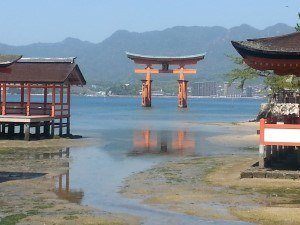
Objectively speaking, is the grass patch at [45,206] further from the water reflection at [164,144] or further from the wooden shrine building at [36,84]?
the wooden shrine building at [36,84]

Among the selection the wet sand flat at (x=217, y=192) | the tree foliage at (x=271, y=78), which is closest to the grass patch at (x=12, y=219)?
the wet sand flat at (x=217, y=192)

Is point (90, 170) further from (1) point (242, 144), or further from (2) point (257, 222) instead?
(1) point (242, 144)

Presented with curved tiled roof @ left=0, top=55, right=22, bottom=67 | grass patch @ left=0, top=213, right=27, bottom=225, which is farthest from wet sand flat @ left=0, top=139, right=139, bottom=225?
curved tiled roof @ left=0, top=55, right=22, bottom=67

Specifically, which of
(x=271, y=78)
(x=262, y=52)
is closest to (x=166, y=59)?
(x=271, y=78)

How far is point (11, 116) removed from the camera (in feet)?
125

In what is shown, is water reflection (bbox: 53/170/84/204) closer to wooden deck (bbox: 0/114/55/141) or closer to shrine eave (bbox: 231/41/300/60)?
shrine eave (bbox: 231/41/300/60)

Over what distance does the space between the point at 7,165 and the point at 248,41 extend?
1095cm

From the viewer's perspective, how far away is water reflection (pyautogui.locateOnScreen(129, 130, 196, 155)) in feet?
108

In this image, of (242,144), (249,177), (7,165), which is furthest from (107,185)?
(242,144)

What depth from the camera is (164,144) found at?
37.8 m

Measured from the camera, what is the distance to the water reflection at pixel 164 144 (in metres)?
32.8

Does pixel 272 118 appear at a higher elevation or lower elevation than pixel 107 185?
higher

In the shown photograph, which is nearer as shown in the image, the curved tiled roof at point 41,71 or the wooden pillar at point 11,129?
the curved tiled roof at point 41,71

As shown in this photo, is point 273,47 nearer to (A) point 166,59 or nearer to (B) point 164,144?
(B) point 164,144
